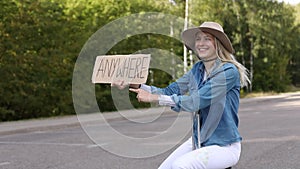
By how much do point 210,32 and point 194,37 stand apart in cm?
21

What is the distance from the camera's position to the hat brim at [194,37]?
11.2ft

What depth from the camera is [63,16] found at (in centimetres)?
2323

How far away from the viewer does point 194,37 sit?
364 centimetres

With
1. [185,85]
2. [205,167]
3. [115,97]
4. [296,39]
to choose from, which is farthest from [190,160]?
[296,39]

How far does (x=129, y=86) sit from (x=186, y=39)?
55 cm

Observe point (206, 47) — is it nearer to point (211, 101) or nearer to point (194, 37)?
point (194, 37)

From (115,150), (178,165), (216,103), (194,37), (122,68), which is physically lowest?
(115,150)

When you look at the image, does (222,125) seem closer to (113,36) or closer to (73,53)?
(113,36)

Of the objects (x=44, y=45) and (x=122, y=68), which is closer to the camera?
(x=122, y=68)

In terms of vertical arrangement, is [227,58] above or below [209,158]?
above

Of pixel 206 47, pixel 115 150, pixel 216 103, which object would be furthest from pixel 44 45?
pixel 216 103

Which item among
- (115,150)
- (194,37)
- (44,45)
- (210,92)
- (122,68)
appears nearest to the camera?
(210,92)

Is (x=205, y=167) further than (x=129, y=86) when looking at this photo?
No

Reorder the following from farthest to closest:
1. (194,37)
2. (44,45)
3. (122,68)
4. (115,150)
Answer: (44,45), (115,150), (194,37), (122,68)
